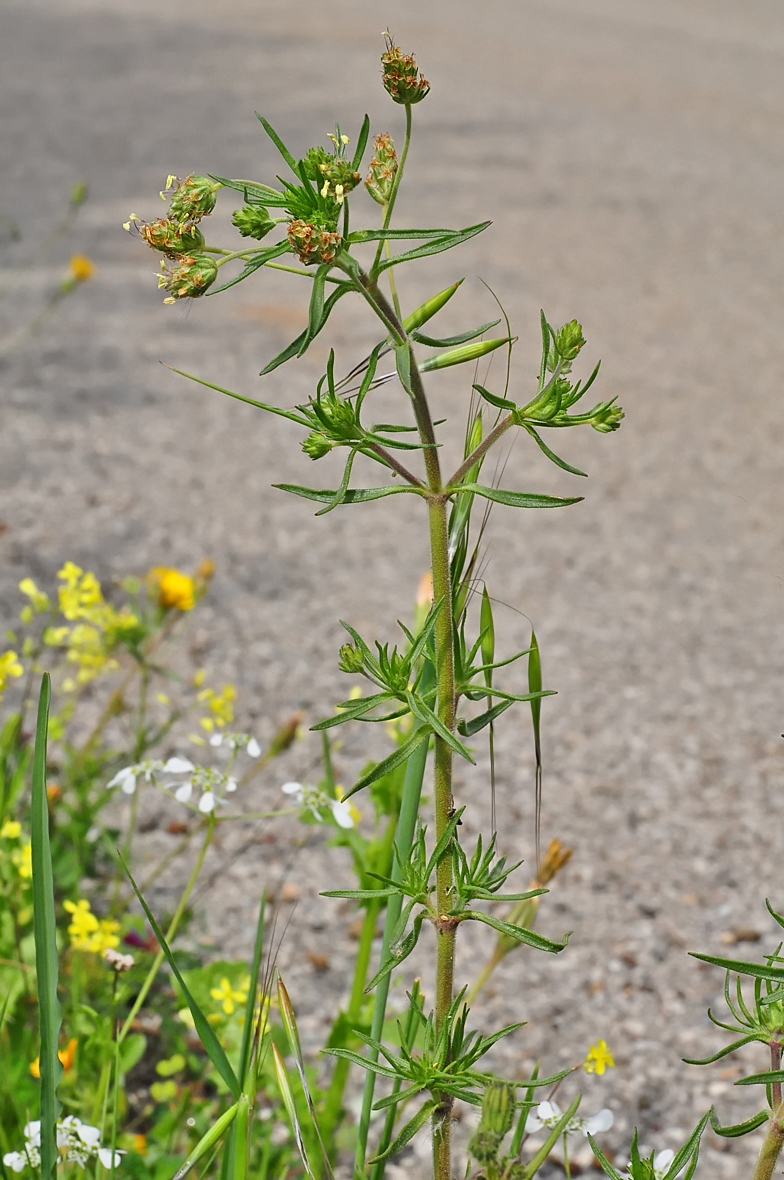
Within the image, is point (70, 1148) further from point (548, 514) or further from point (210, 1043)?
point (548, 514)

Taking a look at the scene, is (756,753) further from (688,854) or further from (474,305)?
(474,305)

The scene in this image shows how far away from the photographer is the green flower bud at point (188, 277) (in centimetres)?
60

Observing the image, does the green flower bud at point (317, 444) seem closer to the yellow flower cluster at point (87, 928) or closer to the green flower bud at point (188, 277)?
the green flower bud at point (188, 277)

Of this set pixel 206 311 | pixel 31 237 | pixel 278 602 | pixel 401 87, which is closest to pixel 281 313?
pixel 206 311

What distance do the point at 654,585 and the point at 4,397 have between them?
1888mm

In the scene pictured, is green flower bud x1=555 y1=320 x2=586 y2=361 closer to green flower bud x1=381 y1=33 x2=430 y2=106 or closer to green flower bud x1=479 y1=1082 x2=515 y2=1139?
green flower bud x1=381 y1=33 x2=430 y2=106

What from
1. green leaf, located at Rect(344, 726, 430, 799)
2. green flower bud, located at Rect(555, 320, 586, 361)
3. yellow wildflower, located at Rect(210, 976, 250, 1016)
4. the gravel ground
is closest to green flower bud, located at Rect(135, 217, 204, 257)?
green flower bud, located at Rect(555, 320, 586, 361)

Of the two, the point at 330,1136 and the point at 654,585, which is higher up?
the point at 654,585

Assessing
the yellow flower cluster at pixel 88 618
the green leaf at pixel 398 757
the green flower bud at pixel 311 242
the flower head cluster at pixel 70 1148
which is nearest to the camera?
the green flower bud at pixel 311 242

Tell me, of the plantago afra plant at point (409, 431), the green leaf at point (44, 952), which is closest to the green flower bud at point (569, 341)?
the plantago afra plant at point (409, 431)

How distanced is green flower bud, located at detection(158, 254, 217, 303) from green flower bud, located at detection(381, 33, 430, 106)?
15 centimetres

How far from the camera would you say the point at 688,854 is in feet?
6.24

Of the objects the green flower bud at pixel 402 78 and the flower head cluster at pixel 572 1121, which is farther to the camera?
the flower head cluster at pixel 572 1121

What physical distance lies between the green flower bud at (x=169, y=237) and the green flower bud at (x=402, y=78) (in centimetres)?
14
